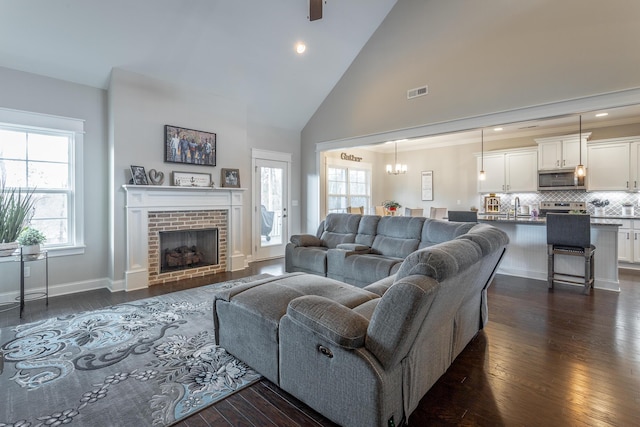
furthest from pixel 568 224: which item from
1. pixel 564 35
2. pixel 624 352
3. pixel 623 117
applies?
pixel 623 117

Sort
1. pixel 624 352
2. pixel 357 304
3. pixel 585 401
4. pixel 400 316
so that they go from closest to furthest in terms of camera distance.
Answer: pixel 400 316 → pixel 585 401 → pixel 357 304 → pixel 624 352

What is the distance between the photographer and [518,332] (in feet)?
9.71

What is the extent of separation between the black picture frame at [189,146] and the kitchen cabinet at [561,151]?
6933 mm

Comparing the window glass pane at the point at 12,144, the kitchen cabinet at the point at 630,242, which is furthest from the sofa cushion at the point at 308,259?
the kitchen cabinet at the point at 630,242

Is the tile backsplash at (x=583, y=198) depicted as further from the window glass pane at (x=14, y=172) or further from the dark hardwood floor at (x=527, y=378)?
the window glass pane at (x=14, y=172)

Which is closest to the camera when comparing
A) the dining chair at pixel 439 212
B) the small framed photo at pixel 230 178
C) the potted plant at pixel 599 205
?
the small framed photo at pixel 230 178

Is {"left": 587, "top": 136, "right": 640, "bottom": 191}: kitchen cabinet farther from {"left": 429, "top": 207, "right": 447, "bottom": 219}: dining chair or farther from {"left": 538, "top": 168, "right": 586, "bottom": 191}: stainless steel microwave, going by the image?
{"left": 429, "top": 207, "right": 447, "bottom": 219}: dining chair

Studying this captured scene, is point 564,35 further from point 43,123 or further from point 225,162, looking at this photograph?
point 43,123

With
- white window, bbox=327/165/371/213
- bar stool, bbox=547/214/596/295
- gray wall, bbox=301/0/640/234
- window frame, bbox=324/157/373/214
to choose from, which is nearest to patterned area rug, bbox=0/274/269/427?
bar stool, bbox=547/214/596/295

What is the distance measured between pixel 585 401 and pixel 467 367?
0.69m

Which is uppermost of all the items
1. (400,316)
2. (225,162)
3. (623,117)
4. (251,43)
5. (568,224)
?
(251,43)

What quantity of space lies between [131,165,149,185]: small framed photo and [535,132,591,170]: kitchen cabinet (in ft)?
25.8

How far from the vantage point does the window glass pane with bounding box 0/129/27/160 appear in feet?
12.4

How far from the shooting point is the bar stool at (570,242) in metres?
4.19
